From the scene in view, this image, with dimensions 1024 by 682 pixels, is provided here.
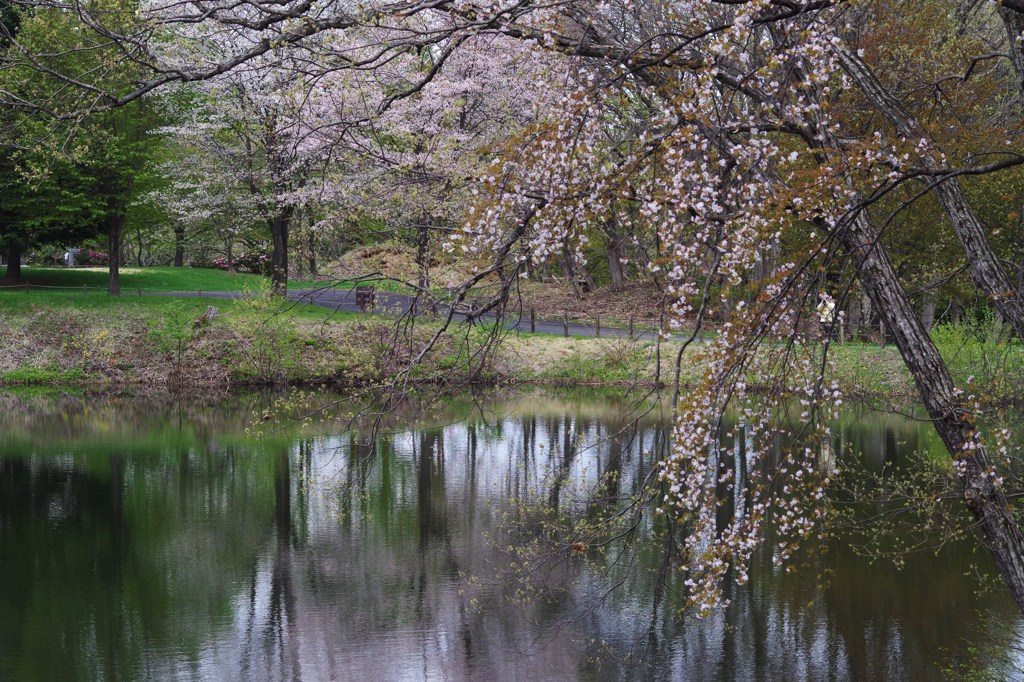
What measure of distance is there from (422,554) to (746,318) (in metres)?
9.45

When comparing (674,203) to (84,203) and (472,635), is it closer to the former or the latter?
(472,635)

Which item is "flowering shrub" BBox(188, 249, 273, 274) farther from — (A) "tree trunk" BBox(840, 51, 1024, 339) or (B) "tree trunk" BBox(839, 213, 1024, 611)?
(B) "tree trunk" BBox(839, 213, 1024, 611)

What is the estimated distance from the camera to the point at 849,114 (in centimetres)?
1852

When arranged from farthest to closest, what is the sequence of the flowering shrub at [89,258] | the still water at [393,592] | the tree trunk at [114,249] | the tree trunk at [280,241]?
the flowering shrub at [89,258], the tree trunk at [114,249], the tree trunk at [280,241], the still water at [393,592]

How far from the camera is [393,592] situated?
13.0m

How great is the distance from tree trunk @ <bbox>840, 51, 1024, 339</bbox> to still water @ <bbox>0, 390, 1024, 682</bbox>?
2.62m

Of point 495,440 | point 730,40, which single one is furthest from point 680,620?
point 495,440

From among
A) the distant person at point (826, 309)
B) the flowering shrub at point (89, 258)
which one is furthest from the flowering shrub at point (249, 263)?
the distant person at point (826, 309)

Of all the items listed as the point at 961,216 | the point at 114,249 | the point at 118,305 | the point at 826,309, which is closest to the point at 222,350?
the point at 118,305

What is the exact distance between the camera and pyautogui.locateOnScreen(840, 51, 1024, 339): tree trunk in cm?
744

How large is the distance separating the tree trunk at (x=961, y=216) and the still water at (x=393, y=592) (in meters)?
2.62

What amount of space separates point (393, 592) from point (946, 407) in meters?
7.82

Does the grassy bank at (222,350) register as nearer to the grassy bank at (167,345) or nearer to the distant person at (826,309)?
the grassy bank at (167,345)

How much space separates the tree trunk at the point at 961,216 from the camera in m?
7.44
